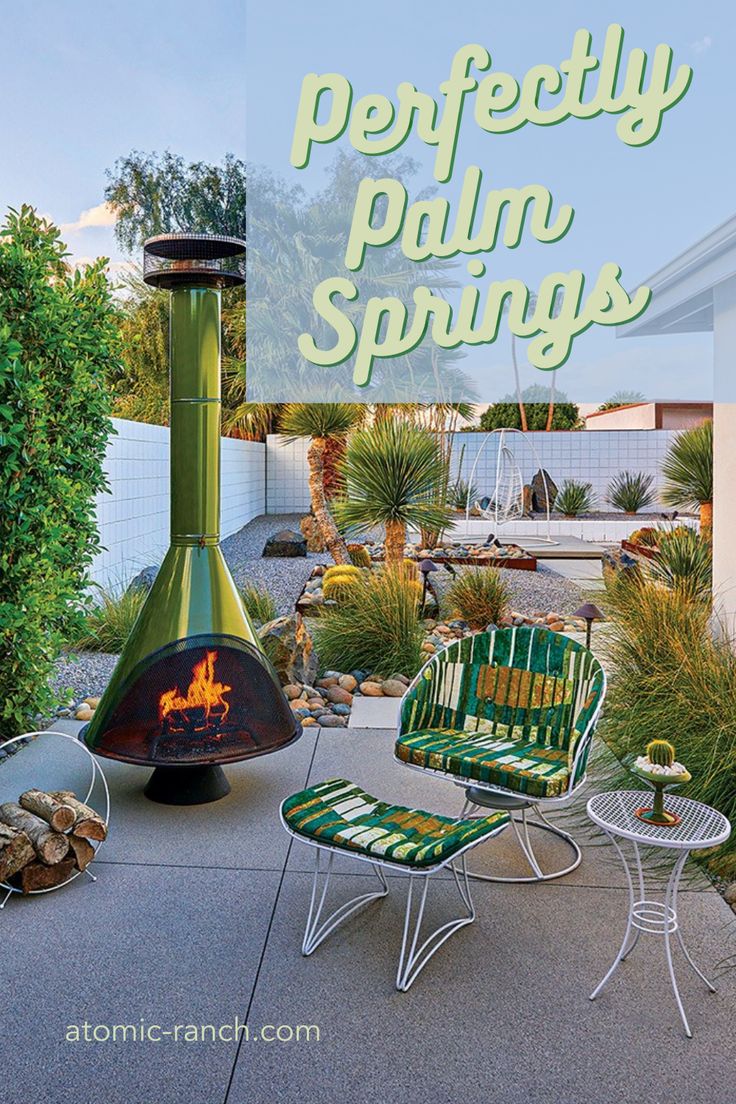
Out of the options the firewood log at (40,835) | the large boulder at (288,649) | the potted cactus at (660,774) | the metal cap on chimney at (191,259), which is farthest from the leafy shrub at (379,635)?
the potted cactus at (660,774)

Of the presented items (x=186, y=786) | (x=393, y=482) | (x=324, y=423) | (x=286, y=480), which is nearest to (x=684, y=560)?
(x=393, y=482)

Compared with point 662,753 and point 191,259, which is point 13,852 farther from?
point 191,259

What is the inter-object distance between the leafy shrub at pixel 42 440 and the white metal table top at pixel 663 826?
9.64ft

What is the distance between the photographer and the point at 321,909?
125 inches

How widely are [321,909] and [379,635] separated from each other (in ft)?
11.6

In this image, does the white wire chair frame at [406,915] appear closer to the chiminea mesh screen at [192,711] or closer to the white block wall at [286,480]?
the chiminea mesh screen at [192,711]

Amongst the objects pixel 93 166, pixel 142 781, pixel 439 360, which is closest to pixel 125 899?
pixel 142 781

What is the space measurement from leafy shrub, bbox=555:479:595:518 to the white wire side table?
15.1 metres

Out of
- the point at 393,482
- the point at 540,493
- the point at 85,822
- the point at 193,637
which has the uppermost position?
the point at 393,482

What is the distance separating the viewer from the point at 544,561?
42.1 ft

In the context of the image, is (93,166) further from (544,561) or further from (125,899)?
(125,899)

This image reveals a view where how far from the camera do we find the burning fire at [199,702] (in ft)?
13.3

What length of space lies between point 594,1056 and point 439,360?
17898 mm

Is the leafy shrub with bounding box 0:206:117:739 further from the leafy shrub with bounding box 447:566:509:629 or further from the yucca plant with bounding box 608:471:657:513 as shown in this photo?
the yucca plant with bounding box 608:471:657:513
